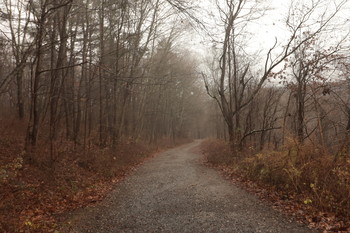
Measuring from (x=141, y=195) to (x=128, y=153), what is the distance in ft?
25.1

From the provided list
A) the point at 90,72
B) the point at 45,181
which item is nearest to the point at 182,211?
the point at 45,181

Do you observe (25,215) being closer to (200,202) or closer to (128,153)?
(200,202)

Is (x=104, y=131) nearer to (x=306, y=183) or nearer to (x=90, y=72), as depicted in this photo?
A: (x=90, y=72)

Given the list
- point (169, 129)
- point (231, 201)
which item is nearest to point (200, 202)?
point (231, 201)

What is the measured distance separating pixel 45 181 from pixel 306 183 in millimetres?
7341

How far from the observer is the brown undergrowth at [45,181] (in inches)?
222

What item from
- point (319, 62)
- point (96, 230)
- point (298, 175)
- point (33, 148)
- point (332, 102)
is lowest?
point (96, 230)

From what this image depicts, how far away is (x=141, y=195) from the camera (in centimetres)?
793

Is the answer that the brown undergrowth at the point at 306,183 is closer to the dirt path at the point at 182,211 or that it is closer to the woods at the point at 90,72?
the dirt path at the point at 182,211

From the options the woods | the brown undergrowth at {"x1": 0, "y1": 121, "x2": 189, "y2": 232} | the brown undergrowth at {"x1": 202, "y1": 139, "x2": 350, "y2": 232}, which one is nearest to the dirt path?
the brown undergrowth at {"x1": 202, "y1": 139, "x2": 350, "y2": 232}

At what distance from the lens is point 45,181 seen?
7.91 meters

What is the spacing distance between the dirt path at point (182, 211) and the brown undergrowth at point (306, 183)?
1.75 feet

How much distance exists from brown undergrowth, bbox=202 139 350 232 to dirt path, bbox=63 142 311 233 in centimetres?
53

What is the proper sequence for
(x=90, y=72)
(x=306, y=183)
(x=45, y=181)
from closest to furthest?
(x=306, y=183)
(x=45, y=181)
(x=90, y=72)
